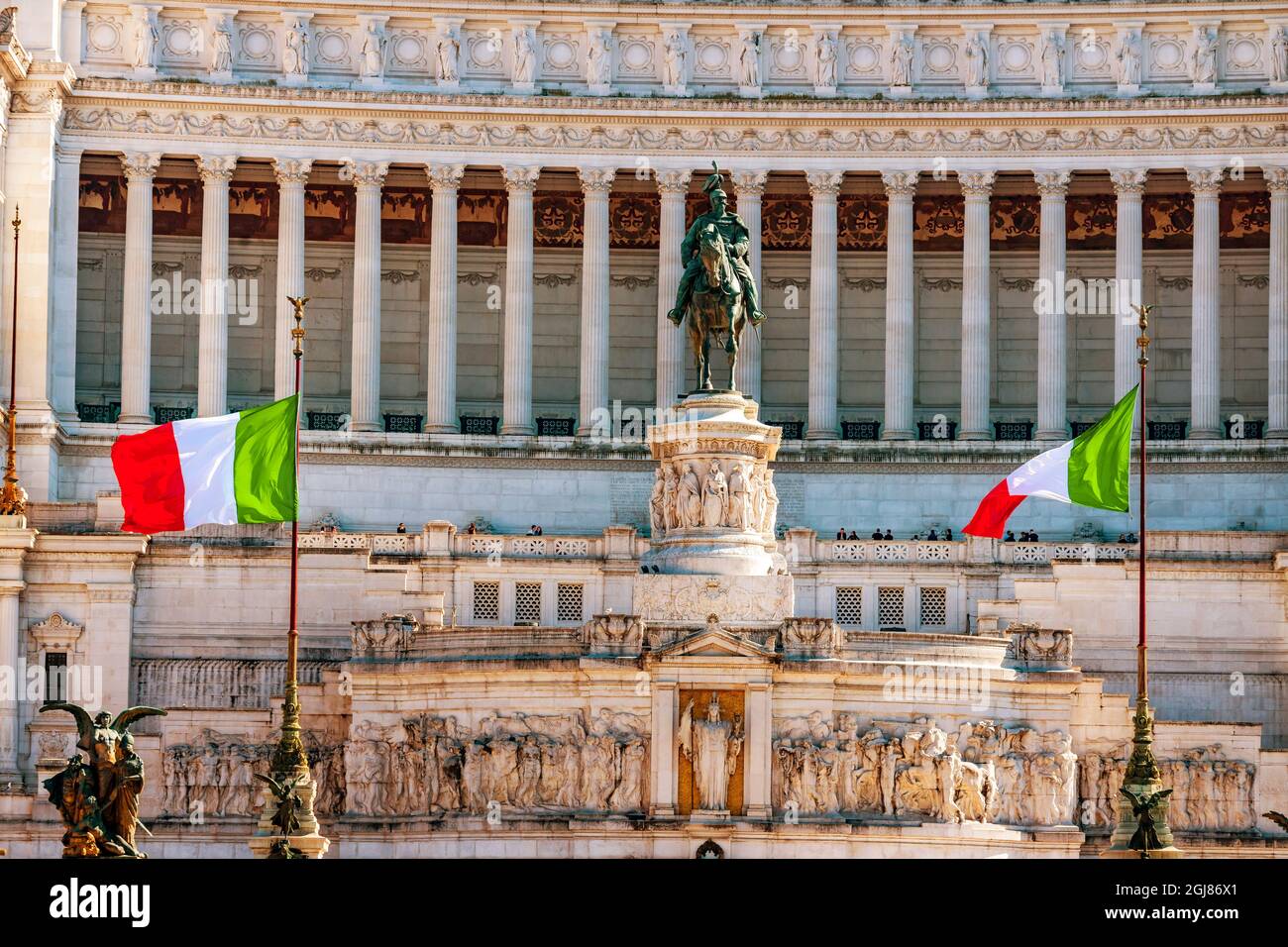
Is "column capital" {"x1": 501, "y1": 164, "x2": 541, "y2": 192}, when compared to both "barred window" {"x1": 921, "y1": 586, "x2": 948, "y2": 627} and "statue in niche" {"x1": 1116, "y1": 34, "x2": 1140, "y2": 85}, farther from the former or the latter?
"barred window" {"x1": 921, "y1": 586, "x2": 948, "y2": 627}

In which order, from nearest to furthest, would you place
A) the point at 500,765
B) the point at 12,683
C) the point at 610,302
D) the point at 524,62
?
1. the point at 500,765
2. the point at 12,683
3. the point at 524,62
4. the point at 610,302

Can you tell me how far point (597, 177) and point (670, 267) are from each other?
389 cm

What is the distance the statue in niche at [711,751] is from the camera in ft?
258

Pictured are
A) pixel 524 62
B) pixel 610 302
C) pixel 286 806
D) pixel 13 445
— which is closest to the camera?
pixel 286 806

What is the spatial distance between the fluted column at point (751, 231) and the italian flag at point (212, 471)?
36.1m

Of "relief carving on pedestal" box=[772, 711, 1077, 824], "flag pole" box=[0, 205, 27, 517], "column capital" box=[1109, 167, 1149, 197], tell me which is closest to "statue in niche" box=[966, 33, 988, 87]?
"column capital" box=[1109, 167, 1149, 197]

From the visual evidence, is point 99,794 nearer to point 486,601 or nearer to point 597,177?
point 486,601

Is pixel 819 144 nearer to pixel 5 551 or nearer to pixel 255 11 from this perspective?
pixel 255 11

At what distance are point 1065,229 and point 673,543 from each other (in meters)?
34.2

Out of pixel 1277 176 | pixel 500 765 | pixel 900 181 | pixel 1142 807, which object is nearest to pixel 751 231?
pixel 900 181

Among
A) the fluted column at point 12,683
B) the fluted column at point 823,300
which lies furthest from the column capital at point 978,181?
the fluted column at point 12,683

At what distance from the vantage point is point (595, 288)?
112188mm

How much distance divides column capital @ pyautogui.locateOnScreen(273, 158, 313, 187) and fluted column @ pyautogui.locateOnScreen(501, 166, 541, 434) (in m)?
6.63

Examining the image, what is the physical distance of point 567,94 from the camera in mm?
112562
